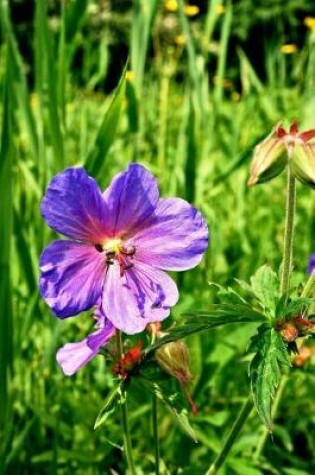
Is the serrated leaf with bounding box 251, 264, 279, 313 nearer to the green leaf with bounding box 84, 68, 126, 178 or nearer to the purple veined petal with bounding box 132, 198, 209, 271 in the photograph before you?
the purple veined petal with bounding box 132, 198, 209, 271

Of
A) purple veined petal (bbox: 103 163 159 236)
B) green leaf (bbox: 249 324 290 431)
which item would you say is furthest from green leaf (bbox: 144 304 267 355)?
purple veined petal (bbox: 103 163 159 236)

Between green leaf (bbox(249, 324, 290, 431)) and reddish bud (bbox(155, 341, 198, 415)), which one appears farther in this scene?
reddish bud (bbox(155, 341, 198, 415))

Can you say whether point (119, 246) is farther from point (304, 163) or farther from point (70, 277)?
point (304, 163)

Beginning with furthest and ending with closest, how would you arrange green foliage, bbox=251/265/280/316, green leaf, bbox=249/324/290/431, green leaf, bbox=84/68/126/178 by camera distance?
1. green leaf, bbox=84/68/126/178
2. green foliage, bbox=251/265/280/316
3. green leaf, bbox=249/324/290/431

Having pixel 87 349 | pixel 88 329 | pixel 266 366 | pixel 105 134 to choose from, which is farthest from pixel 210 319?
pixel 88 329

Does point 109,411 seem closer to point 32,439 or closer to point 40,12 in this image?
point 32,439

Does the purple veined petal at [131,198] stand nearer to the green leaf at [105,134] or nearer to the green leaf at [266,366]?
the green leaf at [266,366]

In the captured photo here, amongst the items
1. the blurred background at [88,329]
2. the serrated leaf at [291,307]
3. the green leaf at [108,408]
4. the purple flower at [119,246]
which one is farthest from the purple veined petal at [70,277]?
the blurred background at [88,329]
